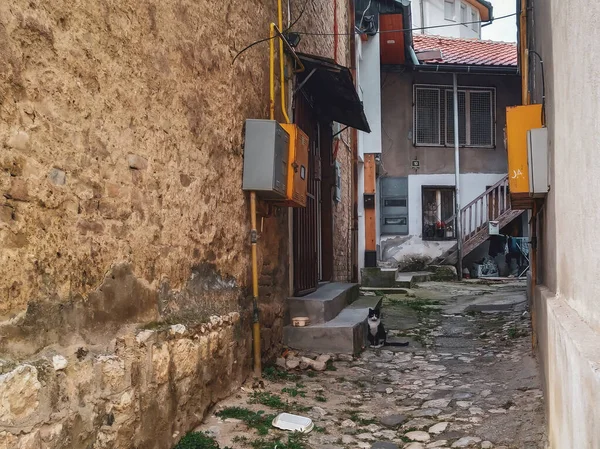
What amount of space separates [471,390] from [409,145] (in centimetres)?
1234

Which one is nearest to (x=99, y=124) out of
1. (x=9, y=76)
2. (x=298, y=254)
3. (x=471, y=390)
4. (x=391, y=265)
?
(x=9, y=76)

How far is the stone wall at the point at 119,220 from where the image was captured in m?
2.14

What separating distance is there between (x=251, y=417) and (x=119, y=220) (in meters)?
1.60

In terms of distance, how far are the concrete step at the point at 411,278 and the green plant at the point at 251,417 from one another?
8829 mm

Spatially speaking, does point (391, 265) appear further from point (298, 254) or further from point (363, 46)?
point (298, 254)

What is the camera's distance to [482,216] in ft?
51.5

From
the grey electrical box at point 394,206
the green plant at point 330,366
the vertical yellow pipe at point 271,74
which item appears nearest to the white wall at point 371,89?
the grey electrical box at point 394,206

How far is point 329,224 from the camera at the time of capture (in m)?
8.40

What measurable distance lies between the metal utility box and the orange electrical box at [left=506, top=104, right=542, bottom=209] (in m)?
0.18

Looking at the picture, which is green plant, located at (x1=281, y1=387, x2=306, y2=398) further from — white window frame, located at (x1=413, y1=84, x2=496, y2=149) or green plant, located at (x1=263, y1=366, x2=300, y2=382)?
white window frame, located at (x1=413, y1=84, x2=496, y2=149)

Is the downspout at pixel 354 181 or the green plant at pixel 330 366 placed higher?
the downspout at pixel 354 181

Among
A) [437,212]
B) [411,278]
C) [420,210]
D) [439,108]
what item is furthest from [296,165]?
[439,108]

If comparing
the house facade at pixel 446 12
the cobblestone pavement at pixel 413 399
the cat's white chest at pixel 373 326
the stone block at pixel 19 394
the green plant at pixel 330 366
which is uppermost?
the house facade at pixel 446 12

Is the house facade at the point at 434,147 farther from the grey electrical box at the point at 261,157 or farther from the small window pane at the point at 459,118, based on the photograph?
the grey electrical box at the point at 261,157
